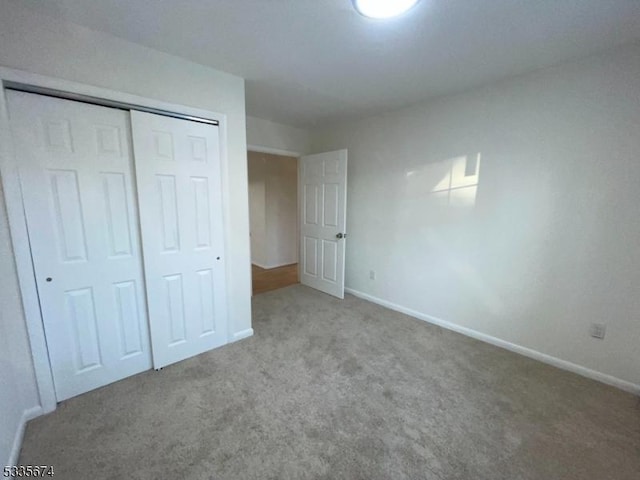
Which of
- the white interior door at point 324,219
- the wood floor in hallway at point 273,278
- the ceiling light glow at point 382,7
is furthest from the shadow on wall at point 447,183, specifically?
the wood floor in hallway at point 273,278

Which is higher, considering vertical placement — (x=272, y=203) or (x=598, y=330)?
(x=272, y=203)

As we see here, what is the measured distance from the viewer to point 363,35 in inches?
65.7

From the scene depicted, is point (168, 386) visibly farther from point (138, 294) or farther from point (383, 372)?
point (383, 372)

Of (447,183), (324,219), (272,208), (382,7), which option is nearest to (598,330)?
(447,183)

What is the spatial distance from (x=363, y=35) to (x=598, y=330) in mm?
2708

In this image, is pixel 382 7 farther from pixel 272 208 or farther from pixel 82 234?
pixel 272 208

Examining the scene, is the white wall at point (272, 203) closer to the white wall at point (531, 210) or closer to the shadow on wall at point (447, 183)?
the white wall at point (531, 210)

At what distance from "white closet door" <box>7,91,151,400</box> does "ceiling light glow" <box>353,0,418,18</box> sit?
165 cm

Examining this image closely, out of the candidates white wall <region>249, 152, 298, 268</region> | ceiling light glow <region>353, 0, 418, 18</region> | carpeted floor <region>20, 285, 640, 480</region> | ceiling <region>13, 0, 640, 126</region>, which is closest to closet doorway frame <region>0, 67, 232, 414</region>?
carpeted floor <region>20, 285, 640, 480</region>

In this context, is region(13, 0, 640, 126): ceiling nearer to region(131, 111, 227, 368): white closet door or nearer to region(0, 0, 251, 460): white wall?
region(0, 0, 251, 460): white wall

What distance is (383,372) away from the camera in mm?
2123

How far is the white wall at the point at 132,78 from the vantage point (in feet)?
4.86

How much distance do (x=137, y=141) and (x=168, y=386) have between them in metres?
1.75

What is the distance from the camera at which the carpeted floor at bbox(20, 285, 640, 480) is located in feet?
4.48
